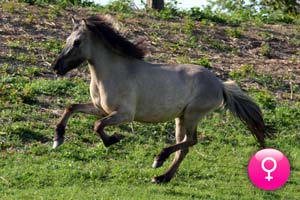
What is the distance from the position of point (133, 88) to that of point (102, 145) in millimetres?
2356

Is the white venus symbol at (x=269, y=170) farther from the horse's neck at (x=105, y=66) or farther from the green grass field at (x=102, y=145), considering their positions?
the horse's neck at (x=105, y=66)

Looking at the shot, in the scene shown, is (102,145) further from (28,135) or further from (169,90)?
(169,90)

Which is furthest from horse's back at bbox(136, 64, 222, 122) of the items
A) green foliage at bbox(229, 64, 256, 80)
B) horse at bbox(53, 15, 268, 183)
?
green foliage at bbox(229, 64, 256, 80)

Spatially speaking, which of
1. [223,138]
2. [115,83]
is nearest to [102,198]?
[115,83]

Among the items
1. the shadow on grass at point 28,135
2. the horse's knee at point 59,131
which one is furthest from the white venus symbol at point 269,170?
the shadow on grass at point 28,135

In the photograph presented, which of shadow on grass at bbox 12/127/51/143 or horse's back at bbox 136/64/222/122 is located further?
shadow on grass at bbox 12/127/51/143

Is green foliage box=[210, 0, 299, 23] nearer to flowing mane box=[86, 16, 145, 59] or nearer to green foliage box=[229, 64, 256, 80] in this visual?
green foliage box=[229, 64, 256, 80]

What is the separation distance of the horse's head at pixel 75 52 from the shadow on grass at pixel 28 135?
8.84 ft

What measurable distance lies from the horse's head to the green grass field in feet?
5.50

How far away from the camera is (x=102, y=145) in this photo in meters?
14.2

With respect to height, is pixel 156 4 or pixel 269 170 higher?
pixel 156 4

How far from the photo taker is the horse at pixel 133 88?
11820mm

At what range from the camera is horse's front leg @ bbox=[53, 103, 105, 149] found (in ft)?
38.0

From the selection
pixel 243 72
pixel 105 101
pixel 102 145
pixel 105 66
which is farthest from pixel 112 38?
pixel 243 72
